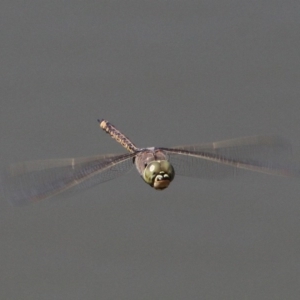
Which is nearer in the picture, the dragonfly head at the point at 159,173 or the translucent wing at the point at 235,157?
the dragonfly head at the point at 159,173

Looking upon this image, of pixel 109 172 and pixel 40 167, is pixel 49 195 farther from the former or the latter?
pixel 109 172

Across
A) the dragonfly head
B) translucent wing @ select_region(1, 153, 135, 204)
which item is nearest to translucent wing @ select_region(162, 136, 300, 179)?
the dragonfly head

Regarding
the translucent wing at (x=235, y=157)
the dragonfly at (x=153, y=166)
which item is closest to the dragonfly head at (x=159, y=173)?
the dragonfly at (x=153, y=166)

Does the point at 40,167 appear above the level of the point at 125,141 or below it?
below

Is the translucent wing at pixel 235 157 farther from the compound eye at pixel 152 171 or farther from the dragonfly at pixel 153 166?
the compound eye at pixel 152 171

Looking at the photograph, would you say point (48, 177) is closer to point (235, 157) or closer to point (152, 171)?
point (152, 171)

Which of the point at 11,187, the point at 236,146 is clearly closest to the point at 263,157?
the point at 236,146

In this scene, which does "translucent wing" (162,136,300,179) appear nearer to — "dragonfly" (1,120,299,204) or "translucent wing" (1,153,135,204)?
"dragonfly" (1,120,299,204)
